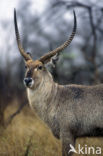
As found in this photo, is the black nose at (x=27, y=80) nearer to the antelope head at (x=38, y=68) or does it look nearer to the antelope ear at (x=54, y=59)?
the antelope head at (x=38, y=68)

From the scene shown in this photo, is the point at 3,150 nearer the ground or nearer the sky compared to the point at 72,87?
nearer the ground

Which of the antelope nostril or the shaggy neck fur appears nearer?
the antelope nostril

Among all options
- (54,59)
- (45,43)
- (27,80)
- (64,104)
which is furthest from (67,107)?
(45,43)

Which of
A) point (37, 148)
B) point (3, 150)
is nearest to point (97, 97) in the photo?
point (37, 148)

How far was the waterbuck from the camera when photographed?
18.7 ft

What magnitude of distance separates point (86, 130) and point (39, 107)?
0.94 metres

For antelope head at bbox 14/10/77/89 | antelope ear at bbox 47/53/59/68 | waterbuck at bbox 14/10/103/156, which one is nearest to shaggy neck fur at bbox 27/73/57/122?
waterbuck at bbox 14/10/103/156

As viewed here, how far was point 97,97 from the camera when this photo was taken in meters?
5.86

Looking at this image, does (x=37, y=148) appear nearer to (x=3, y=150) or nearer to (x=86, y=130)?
(x=3, y=150)

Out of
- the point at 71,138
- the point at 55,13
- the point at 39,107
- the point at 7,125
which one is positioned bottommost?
the point at 7,125

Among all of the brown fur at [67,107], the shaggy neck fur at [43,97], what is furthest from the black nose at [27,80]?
the shaggy neck fur at [43,97]

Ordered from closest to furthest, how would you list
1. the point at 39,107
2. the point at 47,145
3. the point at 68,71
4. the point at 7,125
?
the point at 39,107
the point at 47,145
the point at 7,125
the point at 68,71

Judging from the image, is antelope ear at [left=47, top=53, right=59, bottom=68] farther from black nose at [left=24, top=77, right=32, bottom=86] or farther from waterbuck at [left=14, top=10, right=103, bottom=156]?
black nose at [left=24, top=77, right=32, bottom=86]

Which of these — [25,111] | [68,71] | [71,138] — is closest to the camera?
[71,138]
